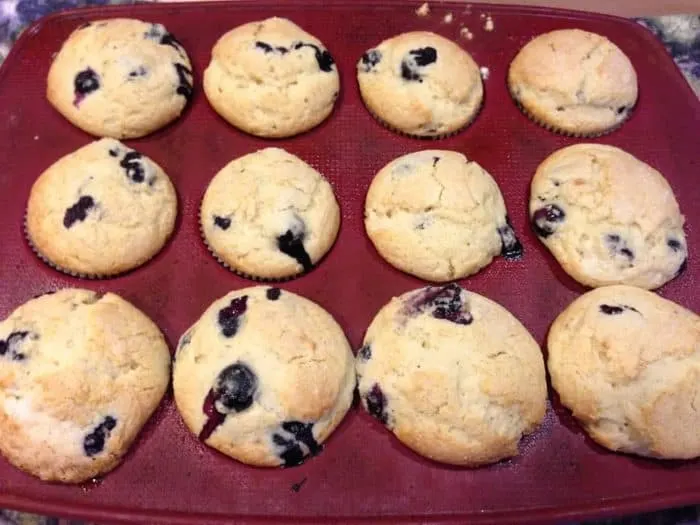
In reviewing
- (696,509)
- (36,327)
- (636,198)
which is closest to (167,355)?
(36,327)

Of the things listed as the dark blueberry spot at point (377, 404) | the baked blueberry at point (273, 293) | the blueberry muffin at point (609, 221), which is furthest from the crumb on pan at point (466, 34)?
the dark blueberry spot at point (377, 404)

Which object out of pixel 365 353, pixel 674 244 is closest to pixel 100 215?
pixel 365 353

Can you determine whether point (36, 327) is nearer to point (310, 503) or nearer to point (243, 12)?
point (310, 503)

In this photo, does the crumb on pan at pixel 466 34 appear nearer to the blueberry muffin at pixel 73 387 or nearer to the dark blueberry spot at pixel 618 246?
the dark blueberry spot at pixel 618 246

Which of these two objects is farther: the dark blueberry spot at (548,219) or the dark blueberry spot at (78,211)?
the dark blueberry spot at (548,219)

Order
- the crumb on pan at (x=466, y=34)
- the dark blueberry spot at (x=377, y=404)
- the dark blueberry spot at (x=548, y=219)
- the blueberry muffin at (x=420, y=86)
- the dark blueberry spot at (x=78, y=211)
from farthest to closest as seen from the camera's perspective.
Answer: the crumb on pan at (x=466, y=34)
the blueberry muffin at (x=420, y=86)
the dark blueberry spot at (x=548, y=219)
the dark blueberry spot at (x=78, y=211)
the dark blueberry spot at (x=377, y=404)

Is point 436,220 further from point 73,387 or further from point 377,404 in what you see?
point 73,387

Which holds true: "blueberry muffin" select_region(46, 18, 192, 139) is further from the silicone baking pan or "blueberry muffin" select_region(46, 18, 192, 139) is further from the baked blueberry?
the baked blueberry
